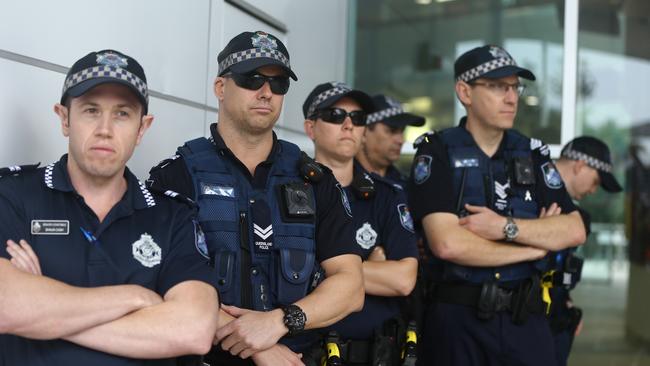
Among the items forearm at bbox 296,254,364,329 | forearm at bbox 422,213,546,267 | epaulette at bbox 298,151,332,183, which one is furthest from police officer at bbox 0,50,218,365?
forearm at bbox 422,213,546,267

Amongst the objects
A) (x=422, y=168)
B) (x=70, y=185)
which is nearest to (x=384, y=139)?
(x=422, y=168)

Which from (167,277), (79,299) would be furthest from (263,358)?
(79,299)

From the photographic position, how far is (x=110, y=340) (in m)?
2.07

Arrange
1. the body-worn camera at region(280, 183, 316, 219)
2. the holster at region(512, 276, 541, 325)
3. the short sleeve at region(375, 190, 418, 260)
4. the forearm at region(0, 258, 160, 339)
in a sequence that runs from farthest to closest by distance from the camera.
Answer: the holster at region(512, 276, 541, 325)
the short sleeve at region(375, 190, 418, 260)
the body-worn camera at region(280, 183, 316, 219)
the forearm at region(0, 258, 160, 339)

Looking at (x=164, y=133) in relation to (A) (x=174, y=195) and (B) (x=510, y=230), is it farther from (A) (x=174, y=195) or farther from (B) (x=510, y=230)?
(B) (x=510, y=230)

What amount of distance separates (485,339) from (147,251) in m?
1.90

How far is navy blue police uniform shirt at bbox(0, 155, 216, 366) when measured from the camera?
2.12m

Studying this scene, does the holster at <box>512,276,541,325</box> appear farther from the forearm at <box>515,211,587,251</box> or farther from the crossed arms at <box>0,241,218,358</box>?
the crossed arms at <box>0,241,218,358</box>

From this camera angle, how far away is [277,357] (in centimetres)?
255

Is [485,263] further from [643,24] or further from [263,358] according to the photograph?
[643,24]

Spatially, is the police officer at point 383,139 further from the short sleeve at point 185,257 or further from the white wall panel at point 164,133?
the short sleeve at point 185,257

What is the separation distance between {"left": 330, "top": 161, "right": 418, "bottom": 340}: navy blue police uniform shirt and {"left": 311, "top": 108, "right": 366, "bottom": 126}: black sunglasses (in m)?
0.33

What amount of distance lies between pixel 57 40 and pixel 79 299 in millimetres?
1182

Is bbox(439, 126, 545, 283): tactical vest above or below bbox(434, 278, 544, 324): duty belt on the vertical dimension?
above
